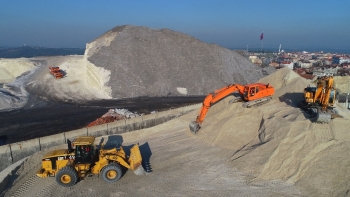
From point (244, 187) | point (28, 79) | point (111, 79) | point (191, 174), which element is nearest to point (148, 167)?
point (191, 174)

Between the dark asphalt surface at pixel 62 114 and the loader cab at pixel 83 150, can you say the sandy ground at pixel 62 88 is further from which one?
the loader cab at pixel 83 150

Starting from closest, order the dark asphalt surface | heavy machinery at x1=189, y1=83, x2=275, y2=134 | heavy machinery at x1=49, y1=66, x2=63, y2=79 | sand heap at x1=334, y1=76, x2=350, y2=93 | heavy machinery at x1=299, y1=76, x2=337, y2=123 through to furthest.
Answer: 1. heavy machinery at x1=299, y1=76, x2=337, y2=123
2. heavy machinery at x1=189, y1=83, x2=275, y2=134
3. the dark asphalt surface
4. sand heap at x1=334, y1=76, x2=350, y2=93
5. heavy machinery at x1=49, y1=66, x2=63, y2=79

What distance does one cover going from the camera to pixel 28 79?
33125 mm

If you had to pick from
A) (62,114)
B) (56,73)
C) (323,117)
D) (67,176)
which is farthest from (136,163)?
(56,73)

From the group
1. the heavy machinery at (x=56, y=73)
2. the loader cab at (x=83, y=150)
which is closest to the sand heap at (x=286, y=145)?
the loader cab at (x=83, y=150)

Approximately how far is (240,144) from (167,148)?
337cm

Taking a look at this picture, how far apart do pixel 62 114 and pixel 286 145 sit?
15.3 meters

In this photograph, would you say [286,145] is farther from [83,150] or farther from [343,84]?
[343,84]

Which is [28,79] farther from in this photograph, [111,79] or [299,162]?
[299,162]

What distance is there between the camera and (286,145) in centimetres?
1082

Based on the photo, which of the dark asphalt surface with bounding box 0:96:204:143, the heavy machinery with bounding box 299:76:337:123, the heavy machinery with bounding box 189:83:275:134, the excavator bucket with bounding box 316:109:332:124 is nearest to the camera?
the excavator bucket with bounding box 316:109:332:124

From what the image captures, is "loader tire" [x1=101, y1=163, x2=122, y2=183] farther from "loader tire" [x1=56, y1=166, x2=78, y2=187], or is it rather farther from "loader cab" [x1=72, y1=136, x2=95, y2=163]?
"loader tire" [x1=56, y1=166, x2=78, y2=187]

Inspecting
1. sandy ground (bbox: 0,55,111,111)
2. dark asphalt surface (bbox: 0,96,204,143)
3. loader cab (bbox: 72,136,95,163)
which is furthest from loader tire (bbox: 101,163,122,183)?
sandy ground (bbox: 0,55,111,111)

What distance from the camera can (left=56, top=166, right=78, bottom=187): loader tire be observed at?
9297mm
